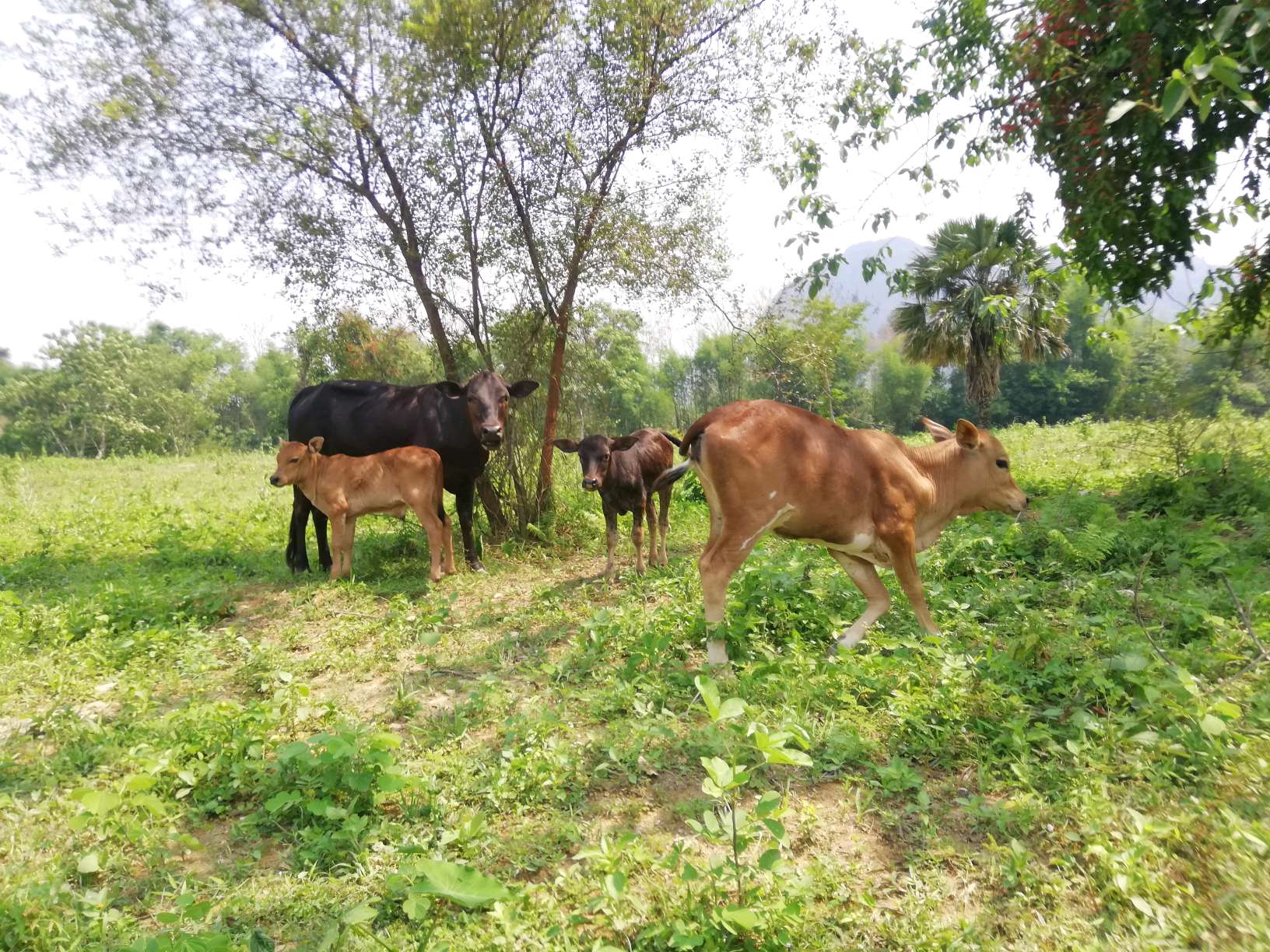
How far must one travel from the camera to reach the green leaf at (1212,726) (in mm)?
2920

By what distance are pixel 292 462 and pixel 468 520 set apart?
77.7 inches

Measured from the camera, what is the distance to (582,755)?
12.4 ft

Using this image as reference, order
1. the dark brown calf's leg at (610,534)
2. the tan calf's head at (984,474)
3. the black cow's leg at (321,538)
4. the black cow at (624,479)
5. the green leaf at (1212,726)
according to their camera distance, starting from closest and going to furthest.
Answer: the green leaf at (1212,726), the tan calf's head at (984,474), the dark brown calf's leg at (610,534), the black cow at (624,479), the black cow's leg at (321,538)

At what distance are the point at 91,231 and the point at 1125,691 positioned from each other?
10.8 meters

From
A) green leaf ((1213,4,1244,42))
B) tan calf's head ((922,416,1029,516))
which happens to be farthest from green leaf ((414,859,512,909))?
tan calf's head ((922,416,1029,516))

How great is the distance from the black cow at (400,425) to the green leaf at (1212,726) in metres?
6.63

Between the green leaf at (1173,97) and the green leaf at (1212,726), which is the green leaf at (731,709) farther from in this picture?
the green leaf at (1173,97)

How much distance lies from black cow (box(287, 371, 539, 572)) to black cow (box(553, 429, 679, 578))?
1.01 meters

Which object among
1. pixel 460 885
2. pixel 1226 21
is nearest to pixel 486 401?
pixel 460 885

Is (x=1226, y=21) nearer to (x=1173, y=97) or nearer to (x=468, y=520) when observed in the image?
(x=1173, y=97)

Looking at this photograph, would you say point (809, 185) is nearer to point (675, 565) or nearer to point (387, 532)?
point (675, 565)

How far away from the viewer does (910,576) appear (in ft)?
17.1

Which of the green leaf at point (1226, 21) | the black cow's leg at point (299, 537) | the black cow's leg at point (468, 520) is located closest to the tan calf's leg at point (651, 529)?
the black cow's leg at point (468, 520)

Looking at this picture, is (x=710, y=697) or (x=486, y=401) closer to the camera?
(x=710, y=697)
